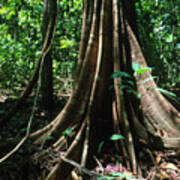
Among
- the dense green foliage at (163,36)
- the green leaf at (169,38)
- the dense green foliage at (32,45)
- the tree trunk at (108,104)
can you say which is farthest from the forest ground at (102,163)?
the green leaf at (169,38)

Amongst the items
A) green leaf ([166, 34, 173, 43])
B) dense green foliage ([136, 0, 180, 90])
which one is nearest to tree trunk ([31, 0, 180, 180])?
dense green foliage ([136, 0, 180, 90])

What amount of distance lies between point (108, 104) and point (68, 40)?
8.72ft

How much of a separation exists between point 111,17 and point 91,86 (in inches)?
37.8

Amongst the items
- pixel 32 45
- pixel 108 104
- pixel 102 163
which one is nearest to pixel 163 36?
pixel 108 104

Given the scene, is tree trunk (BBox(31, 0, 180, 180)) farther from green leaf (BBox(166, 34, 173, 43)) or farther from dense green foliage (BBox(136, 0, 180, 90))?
green leaf (BBox(166, 34, 173, 43))

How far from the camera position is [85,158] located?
1893mm

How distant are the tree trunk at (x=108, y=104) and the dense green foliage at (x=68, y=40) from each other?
5.99 ft

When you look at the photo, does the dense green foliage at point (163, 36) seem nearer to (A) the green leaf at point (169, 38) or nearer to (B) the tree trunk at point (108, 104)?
(A) the green leaf at point (169, 38)

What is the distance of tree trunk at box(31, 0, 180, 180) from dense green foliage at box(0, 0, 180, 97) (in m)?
1.83

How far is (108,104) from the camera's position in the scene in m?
2.33

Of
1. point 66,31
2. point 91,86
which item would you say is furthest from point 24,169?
point 66,31

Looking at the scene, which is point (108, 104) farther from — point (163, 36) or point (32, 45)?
point (32, 45)

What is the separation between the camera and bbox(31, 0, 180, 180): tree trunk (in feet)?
6.54

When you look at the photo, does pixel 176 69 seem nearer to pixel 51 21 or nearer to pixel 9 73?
pixel 51 21
